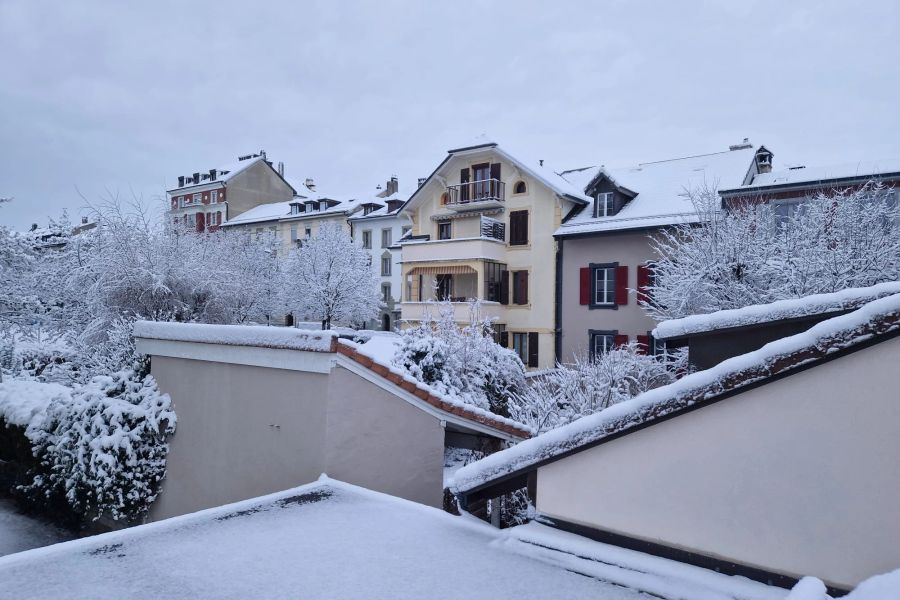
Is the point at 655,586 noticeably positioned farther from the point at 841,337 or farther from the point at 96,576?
the point at 96,576

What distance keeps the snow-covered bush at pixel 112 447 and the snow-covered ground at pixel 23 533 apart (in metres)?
0.46

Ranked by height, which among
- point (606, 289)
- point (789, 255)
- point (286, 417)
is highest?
point (789, 255)

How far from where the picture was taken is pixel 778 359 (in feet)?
9.54

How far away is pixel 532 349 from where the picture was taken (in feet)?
84.0

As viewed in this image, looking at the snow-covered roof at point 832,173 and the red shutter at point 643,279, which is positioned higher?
the snow-covered roof at point 832,173

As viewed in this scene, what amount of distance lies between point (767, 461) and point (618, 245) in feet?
69.1

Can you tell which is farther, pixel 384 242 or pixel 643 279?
pixel 384 242

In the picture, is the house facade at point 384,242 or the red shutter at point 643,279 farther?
the house facade at point 384,242

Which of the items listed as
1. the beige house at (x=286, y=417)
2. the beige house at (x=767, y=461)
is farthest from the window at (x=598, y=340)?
the beige house at (x=767, y=461)

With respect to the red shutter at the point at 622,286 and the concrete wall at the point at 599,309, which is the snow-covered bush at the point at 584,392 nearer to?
the concrete wall at the point at 599,309

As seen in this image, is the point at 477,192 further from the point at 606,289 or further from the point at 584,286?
the point at 606,289

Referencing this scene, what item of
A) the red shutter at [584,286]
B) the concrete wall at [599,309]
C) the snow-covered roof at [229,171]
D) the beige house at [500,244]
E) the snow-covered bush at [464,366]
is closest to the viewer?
the snow-covered bush at [464,366]

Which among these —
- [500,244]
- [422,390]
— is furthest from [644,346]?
[422,390]

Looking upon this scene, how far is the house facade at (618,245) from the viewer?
73.0ft
